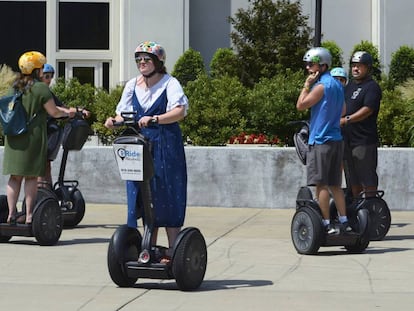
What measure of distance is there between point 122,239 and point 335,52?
84.7 feet

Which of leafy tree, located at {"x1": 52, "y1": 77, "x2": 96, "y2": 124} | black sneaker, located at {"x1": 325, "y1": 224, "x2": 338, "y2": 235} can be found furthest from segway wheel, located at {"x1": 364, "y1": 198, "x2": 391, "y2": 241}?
leafy tree, located at {"x1": 52, "y1": 77, "x2": 96, "y2": 124}

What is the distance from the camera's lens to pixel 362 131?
1134 cm

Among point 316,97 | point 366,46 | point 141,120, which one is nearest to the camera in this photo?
point 141,120

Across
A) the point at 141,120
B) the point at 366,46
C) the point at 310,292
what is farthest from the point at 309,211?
the point at 366,46

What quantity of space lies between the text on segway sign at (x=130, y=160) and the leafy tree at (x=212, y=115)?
8908 mm

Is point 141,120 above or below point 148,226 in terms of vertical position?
above

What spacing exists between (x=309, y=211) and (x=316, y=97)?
1.01 meters

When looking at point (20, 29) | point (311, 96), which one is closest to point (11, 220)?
point (311, 96)

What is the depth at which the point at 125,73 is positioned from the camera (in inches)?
1340

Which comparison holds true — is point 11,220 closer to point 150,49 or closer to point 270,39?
point 150,49

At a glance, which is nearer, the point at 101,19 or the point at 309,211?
the point at 309,211

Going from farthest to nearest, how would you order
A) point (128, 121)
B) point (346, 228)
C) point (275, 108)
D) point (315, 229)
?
point (275, 108), point (346, 228), point (315, 229), point (128, 121)

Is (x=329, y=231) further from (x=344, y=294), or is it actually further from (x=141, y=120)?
(x=141, y=120)

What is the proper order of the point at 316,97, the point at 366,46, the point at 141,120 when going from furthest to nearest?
the point at 366,46, the point at 316,97, the point at 141,120
